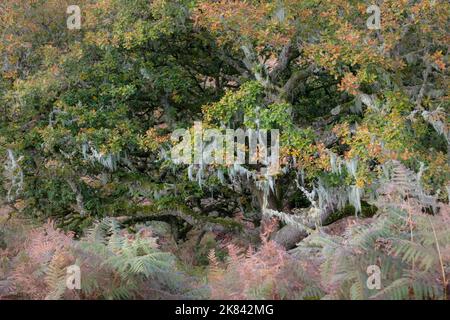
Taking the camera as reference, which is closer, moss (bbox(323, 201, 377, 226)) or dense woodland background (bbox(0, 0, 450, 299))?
dense woodland background (bbox(0, 0, 450, 299))

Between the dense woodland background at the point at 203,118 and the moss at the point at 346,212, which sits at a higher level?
the dense woodland background at the point at 203,118

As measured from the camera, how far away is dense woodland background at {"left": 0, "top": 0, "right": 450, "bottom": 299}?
10648 mm

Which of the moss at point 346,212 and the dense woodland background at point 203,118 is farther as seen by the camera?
the moss at point 346,212

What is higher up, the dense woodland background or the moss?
the dense woodland background

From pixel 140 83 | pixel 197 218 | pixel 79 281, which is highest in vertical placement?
pixel 140 83

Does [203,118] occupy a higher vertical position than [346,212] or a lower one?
higher

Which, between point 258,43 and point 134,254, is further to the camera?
point 258,43

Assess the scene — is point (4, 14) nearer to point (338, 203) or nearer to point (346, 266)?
point (338, 203)

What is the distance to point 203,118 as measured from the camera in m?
13.5

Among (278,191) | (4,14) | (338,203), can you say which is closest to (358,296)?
(338,203)

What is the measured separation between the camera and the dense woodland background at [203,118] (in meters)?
10.6

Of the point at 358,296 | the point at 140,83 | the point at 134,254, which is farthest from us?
the point at 140,83
